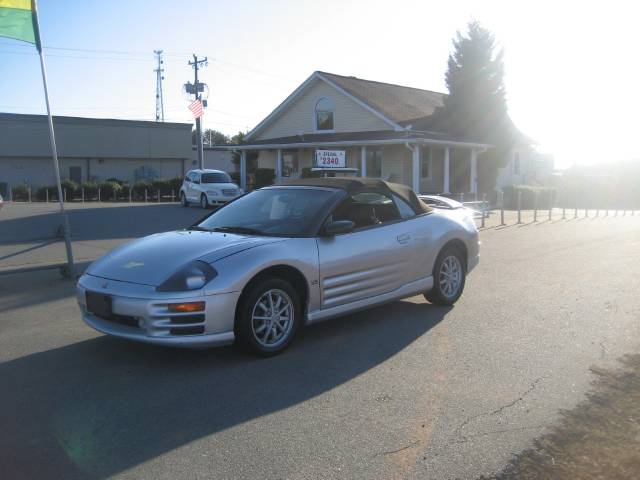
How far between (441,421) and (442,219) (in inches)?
136

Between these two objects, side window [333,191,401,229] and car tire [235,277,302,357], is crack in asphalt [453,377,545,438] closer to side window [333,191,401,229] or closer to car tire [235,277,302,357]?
car tire [235,277,302,357]

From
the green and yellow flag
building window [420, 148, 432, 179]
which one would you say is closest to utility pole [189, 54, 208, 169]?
building window [420, 148, 432, 179]

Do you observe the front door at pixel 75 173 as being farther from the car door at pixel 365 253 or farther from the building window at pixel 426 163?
the car door at pixel 365 253

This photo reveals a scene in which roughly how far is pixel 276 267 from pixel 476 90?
91.5 ft

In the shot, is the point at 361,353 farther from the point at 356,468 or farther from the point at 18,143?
the point at 18,143

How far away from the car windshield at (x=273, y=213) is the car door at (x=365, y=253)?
24 cm

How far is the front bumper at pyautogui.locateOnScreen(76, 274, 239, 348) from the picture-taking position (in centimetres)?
474

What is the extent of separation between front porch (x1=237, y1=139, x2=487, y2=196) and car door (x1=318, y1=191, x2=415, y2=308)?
1851 centimetres

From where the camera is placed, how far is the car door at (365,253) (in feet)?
18.7

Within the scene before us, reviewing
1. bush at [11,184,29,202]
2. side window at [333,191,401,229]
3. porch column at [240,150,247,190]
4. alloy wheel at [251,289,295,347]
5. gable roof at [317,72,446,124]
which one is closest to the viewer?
alloy wheel at [251,289,295,347]

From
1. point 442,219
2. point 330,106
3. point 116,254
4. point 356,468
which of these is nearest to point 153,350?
point 116,254

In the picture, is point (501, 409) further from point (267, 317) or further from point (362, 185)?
point (362, 185)

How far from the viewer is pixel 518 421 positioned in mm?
4008

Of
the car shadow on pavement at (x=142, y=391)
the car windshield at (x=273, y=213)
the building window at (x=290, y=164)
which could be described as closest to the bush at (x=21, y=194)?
the building window at (x=290, y=164)
